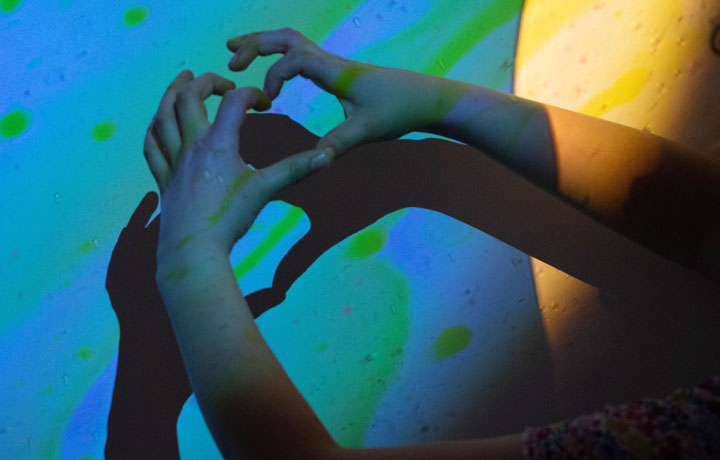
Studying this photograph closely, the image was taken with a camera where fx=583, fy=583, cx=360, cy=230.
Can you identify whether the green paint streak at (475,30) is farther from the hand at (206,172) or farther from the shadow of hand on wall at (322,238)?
the hand at (206,172)

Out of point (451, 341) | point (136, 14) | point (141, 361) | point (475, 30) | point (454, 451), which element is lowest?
point (454, 451)

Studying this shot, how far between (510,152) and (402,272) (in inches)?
6.6

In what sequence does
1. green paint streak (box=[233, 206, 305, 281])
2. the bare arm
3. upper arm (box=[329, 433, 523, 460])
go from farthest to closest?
green paint streak (box=[233, 206, 305, 281]) → the bare arm → upper arm (box=[329, 433, 523, 460])

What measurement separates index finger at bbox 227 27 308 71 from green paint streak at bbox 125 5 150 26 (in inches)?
4.0

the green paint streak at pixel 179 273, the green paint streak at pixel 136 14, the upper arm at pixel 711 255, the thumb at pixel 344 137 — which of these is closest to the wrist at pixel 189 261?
the green paint streak at pixel 179 273

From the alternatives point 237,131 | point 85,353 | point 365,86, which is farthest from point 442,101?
point 85,353

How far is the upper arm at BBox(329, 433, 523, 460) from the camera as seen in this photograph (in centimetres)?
32

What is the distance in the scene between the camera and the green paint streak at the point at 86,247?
1.69 feet

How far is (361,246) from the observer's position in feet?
1.86

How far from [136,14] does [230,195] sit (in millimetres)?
223

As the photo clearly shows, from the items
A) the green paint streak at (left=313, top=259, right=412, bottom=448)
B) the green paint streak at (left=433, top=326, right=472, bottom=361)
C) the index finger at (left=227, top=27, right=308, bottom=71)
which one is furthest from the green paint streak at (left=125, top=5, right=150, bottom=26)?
the green paint streak at (left=433, top=326, right=472, bottom=361)

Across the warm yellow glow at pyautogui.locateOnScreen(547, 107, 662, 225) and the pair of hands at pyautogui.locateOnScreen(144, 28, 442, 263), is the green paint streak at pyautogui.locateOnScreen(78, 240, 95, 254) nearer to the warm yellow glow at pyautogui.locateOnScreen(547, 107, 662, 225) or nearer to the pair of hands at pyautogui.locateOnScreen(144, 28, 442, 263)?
the pair of hands at pyautogui.locateOnScreen(144, 28, 442, 263)

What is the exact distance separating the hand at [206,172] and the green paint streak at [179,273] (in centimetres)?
2

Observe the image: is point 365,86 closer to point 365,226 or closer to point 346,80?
→ point 346,80
